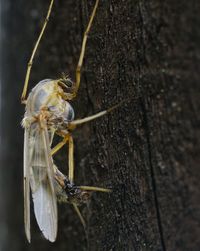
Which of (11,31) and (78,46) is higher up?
(11,31)

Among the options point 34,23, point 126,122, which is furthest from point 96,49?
point 34,23

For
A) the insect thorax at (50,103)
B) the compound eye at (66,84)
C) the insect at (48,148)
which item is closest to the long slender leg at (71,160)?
the insect at (48,148)

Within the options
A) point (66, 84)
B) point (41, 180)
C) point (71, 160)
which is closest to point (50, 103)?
point (66, 84)

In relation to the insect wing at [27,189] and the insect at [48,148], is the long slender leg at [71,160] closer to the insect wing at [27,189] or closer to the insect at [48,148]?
the insect at [48,148]

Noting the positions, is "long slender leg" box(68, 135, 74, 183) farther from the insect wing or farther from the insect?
the insect wing

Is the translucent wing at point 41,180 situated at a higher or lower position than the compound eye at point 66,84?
lower

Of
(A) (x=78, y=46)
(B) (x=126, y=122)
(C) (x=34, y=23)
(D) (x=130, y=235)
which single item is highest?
(C) (x=34, y=23)

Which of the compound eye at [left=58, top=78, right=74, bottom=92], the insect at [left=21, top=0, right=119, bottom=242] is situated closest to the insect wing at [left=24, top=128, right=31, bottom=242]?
the insect at [left=21, top=0, right=119, bottom=242]

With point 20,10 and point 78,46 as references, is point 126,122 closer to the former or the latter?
point 78,46
